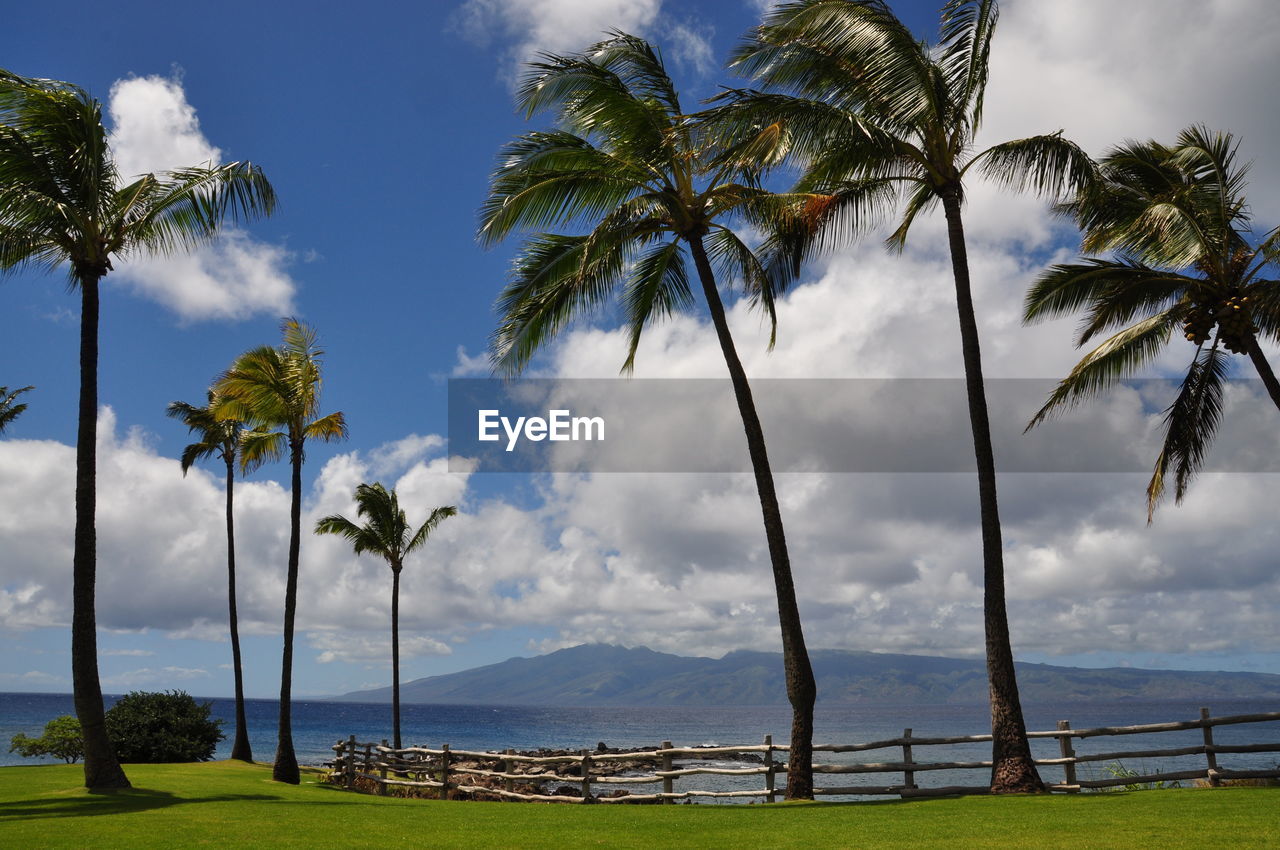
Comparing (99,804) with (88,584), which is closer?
(99,804)

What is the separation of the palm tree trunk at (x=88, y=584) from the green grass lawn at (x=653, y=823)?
0.49 m

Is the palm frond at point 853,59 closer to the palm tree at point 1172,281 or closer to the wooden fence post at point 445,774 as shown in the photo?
the palm tree at point 1172,281

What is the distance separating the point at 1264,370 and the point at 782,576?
8.68 meters

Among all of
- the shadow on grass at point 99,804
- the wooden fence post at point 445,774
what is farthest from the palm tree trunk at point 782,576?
the wooden fence post at point 445,774

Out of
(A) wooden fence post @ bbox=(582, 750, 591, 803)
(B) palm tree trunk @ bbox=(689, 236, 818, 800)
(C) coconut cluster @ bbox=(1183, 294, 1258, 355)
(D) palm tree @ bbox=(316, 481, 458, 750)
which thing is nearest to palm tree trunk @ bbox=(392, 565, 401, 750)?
(D) palm tree @ bbox=(316, 481, 458, 750)

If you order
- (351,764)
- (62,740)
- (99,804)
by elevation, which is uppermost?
(99,804)

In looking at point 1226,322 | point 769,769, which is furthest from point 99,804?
point 1226,322

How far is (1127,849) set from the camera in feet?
27.6

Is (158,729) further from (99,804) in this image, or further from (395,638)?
(99,804)

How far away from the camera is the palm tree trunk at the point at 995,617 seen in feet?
42.7

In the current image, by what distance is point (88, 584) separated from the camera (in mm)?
15195

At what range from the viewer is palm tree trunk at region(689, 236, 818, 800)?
14562mm

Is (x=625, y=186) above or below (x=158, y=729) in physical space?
above

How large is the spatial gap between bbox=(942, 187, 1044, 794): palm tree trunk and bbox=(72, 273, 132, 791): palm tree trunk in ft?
44.6
